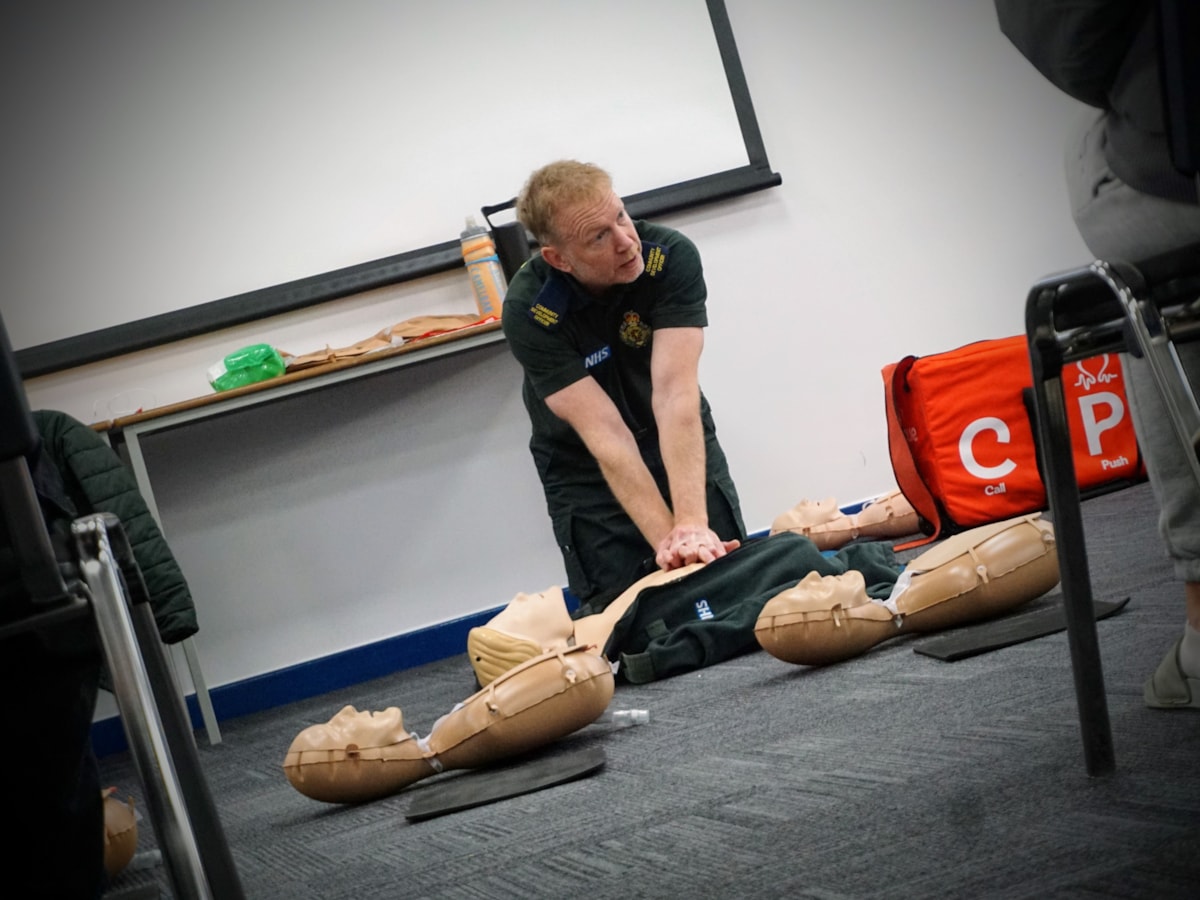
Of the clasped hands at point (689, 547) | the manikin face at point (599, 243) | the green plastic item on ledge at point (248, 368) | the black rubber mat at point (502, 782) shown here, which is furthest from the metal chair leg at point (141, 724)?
the green plastic item on ledge at point (248, 368)

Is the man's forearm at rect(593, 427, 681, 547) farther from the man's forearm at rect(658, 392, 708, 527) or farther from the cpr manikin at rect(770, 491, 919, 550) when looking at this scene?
the cpr manikin at rect(770, 491, 919, 550)

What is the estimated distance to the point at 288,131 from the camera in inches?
127

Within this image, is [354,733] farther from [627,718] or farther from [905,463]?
[905,463]

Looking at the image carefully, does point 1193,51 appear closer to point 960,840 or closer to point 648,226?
point 960,840

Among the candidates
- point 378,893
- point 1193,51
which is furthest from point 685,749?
point 1193,51

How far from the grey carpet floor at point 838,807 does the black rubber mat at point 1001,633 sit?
16 mm

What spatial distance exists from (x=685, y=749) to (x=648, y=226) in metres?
1.42

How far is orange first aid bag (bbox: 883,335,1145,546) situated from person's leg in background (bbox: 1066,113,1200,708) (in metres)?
1.93

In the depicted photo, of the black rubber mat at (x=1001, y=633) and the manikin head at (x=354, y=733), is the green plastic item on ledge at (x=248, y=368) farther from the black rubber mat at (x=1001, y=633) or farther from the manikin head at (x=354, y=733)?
the black rubber mat at (x=1001, y=633)

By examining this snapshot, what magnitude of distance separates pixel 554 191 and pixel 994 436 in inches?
50.1

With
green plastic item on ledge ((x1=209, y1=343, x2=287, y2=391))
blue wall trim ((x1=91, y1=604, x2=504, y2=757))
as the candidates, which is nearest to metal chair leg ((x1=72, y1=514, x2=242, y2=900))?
green plastic item on ledge ((x1=209, y1=343, x2=287, y2=391))

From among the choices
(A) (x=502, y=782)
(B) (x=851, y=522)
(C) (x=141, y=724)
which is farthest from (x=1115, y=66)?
(B) (x=851, y=522)

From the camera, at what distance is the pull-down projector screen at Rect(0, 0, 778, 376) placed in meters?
3.16

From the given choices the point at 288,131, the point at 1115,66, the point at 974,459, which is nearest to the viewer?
the point at 1115,66
